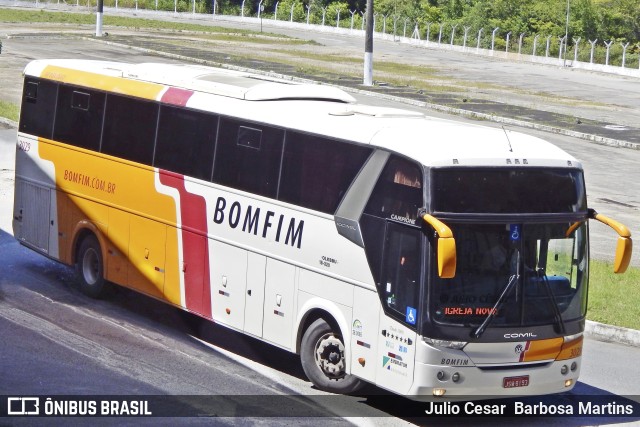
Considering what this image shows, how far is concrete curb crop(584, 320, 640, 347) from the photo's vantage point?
48.6 feet

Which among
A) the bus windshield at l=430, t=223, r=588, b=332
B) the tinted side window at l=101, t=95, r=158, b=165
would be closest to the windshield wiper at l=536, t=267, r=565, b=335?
the bus windshield at l=430, t=223, r=588, b=332

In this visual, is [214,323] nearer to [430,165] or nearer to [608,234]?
[430,165]

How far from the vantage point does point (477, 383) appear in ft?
35.0

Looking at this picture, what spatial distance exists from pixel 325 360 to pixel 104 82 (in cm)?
597

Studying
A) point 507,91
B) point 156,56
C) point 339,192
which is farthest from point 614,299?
point 156,56

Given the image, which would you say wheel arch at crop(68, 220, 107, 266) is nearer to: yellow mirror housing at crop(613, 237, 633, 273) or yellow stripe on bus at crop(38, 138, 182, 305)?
yellow stripe on bus at crop(38, 138, 182, 305)

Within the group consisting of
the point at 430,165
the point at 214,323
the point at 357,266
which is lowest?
the point at 214,323

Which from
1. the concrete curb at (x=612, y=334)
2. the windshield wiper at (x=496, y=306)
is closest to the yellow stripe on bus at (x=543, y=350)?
the windshield wiper at (x=496, y=306)

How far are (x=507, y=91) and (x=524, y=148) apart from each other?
42.8m

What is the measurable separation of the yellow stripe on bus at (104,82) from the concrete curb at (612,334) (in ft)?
21.3

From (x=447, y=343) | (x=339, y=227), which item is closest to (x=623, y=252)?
(x=447, y=343)

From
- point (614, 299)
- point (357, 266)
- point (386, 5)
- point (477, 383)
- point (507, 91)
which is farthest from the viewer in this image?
point (386, 5)

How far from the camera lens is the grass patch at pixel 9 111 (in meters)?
33.9

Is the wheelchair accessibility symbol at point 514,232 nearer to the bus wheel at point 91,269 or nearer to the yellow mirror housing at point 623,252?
the yellow mirror housing at point 623,252
